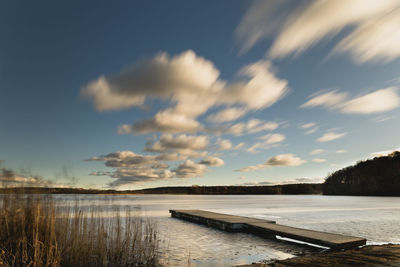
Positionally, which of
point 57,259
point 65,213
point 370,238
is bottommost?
point 370,238

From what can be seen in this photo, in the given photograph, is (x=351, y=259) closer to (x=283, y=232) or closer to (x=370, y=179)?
(x=283, y=232)

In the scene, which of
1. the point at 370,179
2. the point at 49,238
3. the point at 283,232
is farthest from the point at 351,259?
the point at 370,179

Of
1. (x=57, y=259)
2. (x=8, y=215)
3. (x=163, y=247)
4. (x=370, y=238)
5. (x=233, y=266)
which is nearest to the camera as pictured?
(x=57, y=259)

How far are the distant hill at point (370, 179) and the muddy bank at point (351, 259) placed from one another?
75647mm

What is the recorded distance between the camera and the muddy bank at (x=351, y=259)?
5602mm

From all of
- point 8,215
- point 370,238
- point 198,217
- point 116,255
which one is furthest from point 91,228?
point 370,238

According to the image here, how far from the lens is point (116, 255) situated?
645cm

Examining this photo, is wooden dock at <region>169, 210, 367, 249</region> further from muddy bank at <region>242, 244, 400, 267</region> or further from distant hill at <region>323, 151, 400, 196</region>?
distant hill at <region>323, 151, 400, 196</region>

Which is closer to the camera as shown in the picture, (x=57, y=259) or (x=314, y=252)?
(x=57, y=259)

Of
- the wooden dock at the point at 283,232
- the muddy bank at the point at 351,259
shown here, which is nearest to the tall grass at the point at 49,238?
the muddy bank at the point at 351,259

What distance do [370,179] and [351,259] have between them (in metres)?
82.7

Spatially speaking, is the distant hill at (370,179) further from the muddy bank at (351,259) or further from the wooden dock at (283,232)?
the muddy bank at (351,259)

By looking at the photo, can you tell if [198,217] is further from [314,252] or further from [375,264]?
[375,264]

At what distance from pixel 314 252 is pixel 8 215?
7111mm
